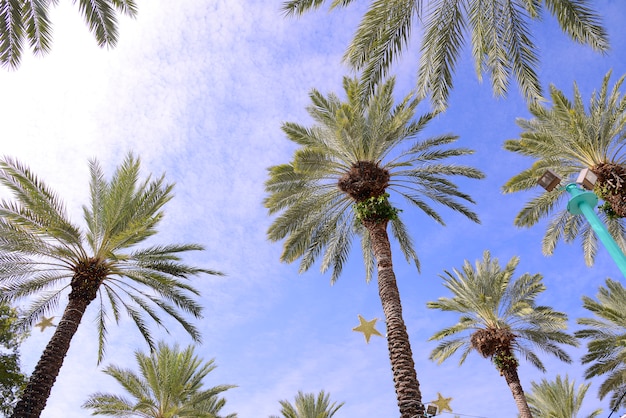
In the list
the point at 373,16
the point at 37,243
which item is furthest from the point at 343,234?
the point at 37,243

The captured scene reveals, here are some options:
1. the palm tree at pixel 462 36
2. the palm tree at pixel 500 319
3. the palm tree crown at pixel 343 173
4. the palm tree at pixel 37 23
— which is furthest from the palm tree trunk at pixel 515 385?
the palm tree at pixel 37 23

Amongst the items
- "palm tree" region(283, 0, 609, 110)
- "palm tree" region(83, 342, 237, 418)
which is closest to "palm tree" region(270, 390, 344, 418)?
"palm tree" region(83, 342, 237, 418)

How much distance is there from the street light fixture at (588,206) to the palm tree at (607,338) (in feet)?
55.3

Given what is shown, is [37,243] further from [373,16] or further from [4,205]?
[373,16]

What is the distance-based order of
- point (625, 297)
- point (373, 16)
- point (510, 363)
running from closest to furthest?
point (373, 16) < point (510, 363) < point (625, 297)

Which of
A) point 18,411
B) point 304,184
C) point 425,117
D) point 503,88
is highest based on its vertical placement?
point 425,117

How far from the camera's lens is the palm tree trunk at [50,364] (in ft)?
36.2

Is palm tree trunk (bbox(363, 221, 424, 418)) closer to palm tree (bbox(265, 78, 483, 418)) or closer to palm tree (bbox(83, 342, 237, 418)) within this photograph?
palm tree (bbox(265, 78, 483, 418))

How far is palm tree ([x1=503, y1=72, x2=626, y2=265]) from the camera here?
47.2 ft

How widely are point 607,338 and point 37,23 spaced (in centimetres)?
2457

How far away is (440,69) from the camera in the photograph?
1103 centimetres

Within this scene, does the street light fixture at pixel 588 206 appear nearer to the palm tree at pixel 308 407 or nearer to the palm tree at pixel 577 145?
the palm tree at pixel 577 145

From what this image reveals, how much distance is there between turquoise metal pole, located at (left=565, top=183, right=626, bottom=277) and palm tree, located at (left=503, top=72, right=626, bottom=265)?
9589mm

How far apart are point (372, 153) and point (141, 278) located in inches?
331
